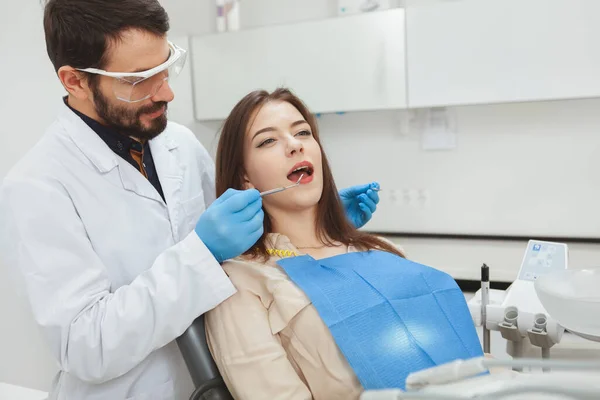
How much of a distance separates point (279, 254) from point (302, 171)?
9.3 inches

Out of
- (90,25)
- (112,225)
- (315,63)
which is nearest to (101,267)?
(112,225)

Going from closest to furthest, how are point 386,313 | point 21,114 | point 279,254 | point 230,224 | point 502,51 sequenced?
point 230,224 < point 386,313 < point 279,254 < point 21,114 < point 502,51

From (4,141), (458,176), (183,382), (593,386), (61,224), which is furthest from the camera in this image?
(458,176)

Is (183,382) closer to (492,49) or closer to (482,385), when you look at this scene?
(482,385)

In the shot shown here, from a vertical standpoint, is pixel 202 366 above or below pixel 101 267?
below

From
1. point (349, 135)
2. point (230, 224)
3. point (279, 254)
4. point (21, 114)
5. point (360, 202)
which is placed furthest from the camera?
point (349, 135)

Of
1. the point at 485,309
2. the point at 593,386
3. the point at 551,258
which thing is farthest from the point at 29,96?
A: the point at 593,386

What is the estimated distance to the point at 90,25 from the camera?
4.10ft

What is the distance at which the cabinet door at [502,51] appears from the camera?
7.50ft

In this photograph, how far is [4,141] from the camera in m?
2.12

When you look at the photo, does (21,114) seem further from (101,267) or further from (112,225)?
(101,267)

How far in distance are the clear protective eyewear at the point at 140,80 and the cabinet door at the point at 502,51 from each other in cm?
147

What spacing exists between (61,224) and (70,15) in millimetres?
472

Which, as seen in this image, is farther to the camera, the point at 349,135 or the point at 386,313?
the point at 349,135
